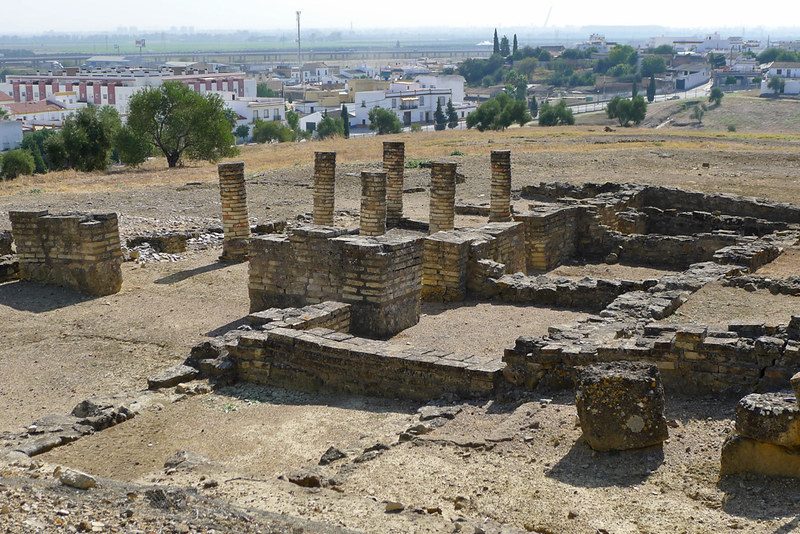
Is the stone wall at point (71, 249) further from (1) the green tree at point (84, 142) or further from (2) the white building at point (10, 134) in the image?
(2) the white building at point (10, 134)

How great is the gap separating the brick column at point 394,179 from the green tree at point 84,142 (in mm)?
26103

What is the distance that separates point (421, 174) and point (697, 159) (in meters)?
9.35

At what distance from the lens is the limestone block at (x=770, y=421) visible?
639cm

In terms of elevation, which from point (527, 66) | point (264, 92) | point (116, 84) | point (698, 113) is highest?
point (527, 66)

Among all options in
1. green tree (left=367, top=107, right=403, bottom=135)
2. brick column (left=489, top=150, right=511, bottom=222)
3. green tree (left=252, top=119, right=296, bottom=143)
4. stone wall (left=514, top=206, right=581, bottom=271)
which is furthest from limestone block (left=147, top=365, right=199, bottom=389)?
green tree (left=252, top=119, right=296, bottom=143)

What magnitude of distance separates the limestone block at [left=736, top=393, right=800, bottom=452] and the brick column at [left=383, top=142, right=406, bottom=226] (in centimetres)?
1335

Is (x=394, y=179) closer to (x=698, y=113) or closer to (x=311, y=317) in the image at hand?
(x=311, y=317)

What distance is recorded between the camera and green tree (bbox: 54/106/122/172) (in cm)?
4172

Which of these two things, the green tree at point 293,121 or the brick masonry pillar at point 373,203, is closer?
the brick masonry pillar at point 373,203

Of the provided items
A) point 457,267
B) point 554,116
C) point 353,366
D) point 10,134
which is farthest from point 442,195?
point 10,134

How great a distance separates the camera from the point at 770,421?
645 cm

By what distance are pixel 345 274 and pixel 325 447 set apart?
4310 millimetres

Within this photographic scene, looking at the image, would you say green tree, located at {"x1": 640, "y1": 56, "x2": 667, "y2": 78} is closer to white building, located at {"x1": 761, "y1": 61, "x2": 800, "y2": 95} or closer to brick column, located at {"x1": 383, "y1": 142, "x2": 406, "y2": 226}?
white building, located at {"x1": 761, "y1": 61, "x2": 800, "y2": 95}

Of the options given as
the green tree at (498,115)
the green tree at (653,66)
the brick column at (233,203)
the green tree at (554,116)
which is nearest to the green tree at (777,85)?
the green tree at (653,66)
